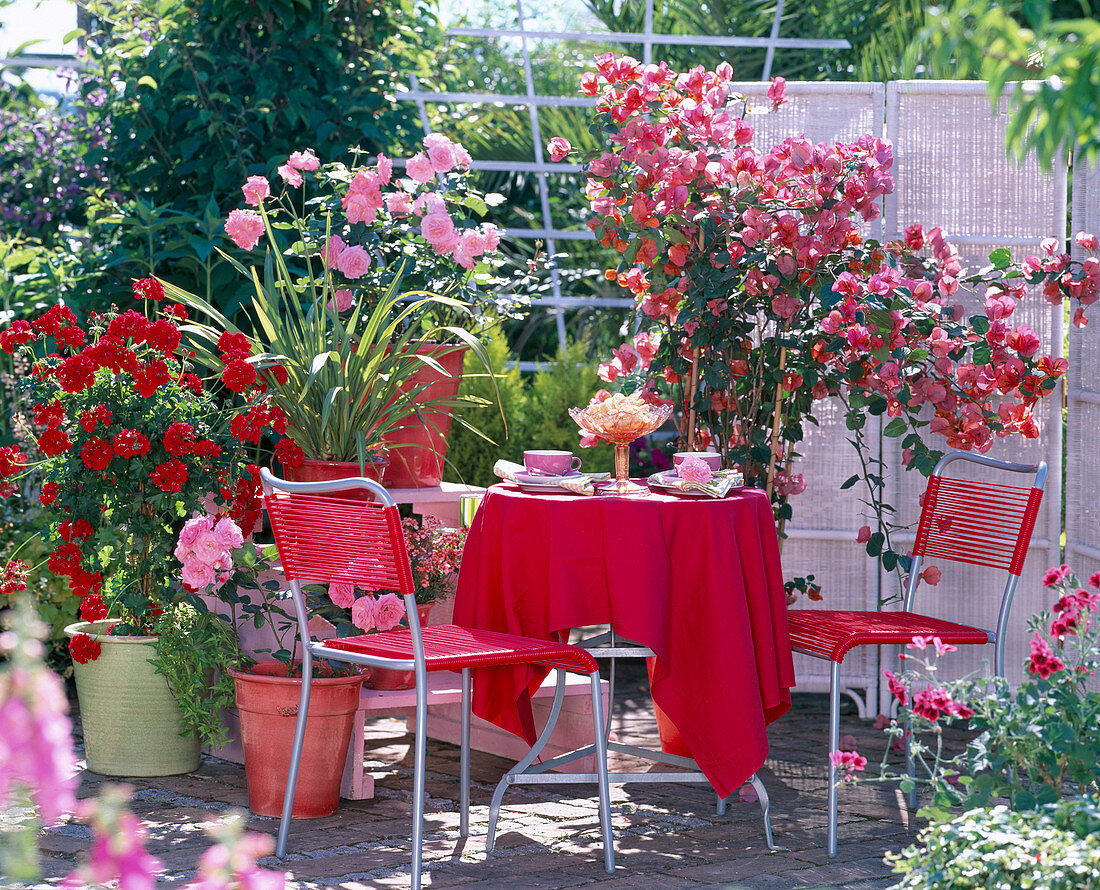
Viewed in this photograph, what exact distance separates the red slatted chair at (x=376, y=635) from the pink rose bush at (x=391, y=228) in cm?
92

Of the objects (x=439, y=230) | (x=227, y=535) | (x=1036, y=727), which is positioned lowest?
(x=1036, y=727)

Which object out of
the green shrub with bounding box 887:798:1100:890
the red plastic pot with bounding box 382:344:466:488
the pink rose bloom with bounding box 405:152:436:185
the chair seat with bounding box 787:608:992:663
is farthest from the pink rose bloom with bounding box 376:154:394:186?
the green shrub with bounding box 887:798:1100:890

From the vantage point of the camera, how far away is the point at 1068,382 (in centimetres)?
433

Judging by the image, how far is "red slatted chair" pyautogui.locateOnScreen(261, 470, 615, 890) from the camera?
9.15ft

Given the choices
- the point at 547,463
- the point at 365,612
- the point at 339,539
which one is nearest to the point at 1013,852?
the point at 339,539

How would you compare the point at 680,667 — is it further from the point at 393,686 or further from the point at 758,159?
the point at 758,159

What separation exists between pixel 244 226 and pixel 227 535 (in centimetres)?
94

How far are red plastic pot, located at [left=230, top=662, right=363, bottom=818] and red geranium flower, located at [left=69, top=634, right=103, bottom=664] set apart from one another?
46 cm

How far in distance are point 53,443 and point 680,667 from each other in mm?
1750

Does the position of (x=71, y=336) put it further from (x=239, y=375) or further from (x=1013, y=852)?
(x=1013, y=852)

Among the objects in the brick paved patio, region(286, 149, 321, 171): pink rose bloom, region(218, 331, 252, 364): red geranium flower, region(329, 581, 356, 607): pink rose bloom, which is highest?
region(286, 149, 321, 171): pink rose bloom

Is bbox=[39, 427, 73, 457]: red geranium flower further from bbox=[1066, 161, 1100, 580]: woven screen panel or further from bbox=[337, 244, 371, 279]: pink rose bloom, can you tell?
bbox=[1066, 161, 1100, 580]: woven screen panel

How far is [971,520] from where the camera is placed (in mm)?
3676

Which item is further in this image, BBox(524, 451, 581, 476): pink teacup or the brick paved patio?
BBox(524, 451, 581, 476): pink teacup
